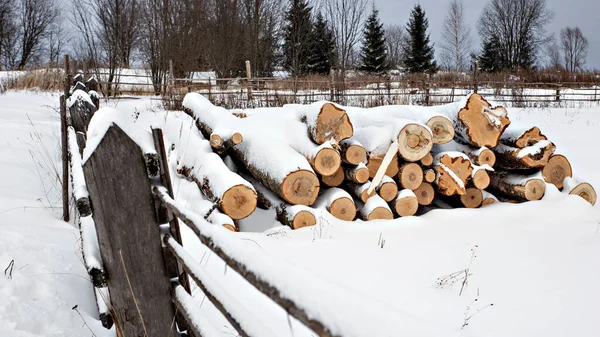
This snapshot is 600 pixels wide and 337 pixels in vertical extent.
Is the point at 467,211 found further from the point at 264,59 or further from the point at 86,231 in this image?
the point at 264,59

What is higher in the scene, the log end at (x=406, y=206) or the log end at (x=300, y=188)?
the log end at (x=300, y=188)

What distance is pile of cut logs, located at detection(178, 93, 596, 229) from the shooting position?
185 inches

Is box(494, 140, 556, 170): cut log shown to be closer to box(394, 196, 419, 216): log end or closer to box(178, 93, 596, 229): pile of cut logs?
box(178, 93, 596, 229): pile of cut logs

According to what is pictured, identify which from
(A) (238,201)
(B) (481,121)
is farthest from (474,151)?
(A) (238,201)

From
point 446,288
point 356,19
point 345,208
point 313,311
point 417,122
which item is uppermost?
point 356,19

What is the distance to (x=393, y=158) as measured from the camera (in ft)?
17.1

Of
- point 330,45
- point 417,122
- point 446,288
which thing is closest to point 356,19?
point 330,45

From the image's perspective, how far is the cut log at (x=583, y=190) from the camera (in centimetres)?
568

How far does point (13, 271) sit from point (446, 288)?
2833 mm

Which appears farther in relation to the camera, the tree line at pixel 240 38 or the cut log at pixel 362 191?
the tree line at pixel 240 38

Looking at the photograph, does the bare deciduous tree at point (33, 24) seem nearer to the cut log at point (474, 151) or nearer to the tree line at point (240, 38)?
the tree line at point (240, 38)

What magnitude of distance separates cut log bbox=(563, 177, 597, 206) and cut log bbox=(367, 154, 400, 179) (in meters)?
A: 2.41

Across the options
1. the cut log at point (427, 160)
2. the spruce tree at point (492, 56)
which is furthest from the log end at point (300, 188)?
the spruce tree at point (492, 56)

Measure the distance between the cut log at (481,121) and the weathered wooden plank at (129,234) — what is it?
190 inches
